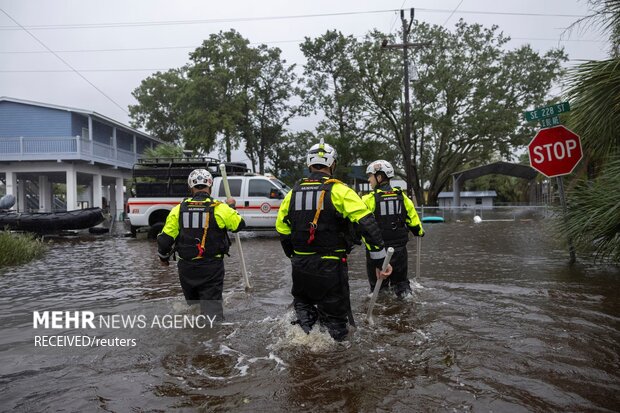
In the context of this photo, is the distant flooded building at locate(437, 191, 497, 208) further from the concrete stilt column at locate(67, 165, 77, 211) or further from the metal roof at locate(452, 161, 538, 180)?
the concrete stilt column at locate(67, 165, 77, 211)

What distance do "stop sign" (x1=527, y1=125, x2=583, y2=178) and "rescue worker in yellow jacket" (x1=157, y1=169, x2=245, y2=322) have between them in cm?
564

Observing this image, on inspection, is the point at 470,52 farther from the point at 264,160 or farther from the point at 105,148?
the point at 105,148

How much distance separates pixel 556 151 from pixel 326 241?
18.2 ft

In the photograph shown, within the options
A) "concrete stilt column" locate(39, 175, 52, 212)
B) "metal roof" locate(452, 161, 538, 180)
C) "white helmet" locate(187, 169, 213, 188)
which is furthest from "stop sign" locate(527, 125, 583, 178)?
"concrete stilt column" locate(39, 175, 52, 212)

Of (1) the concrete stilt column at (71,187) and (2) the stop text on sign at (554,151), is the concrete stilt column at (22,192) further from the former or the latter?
(2) the stop text on sign at (554,151)

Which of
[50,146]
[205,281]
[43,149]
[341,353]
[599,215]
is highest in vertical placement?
[50,146]

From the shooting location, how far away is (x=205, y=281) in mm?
5129

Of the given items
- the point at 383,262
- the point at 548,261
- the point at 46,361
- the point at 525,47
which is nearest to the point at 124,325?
the point at 46,361

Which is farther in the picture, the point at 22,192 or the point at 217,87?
the point at 217,87

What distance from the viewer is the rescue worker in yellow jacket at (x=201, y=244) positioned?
511 cm

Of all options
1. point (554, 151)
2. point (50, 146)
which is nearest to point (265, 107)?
point (50, 146)

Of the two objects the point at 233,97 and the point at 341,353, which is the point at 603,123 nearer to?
the point at 341,353

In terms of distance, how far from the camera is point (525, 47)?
31062mm

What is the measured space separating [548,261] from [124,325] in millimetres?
7861
